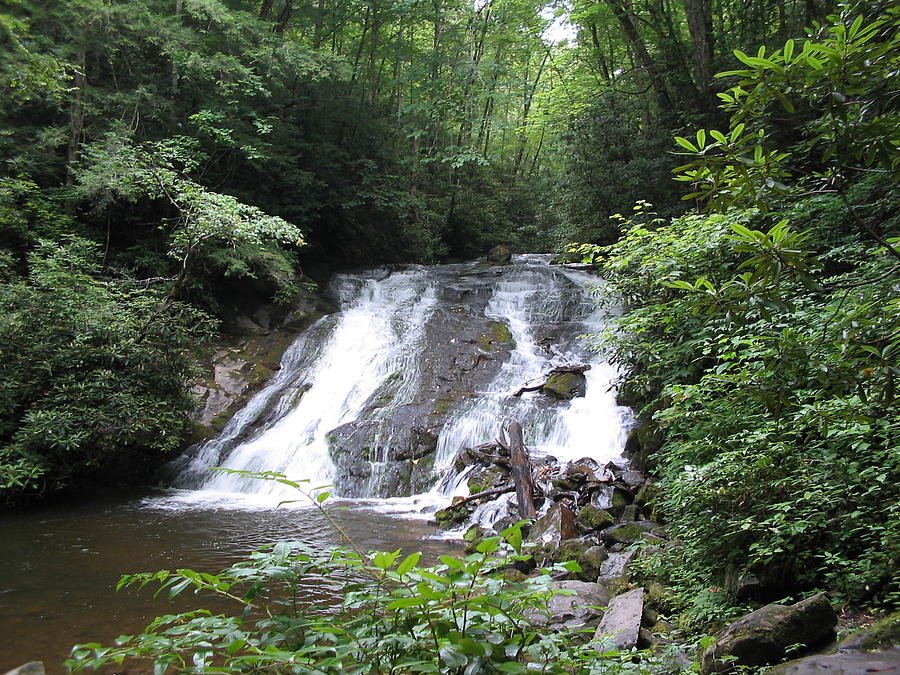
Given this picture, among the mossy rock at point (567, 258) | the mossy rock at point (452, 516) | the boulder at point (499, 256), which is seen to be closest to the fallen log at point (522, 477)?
the mossy rock at point (452, 516)

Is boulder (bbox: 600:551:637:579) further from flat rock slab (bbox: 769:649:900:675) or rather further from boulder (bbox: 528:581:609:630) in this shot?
flat rock slab (bbox: 769:649:900:675)

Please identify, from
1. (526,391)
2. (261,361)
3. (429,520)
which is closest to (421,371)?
(526,391)

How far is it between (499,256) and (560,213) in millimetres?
4262

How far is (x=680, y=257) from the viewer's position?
5992mm

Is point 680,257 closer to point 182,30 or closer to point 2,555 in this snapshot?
point 2,555

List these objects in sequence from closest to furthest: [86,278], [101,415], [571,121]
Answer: [101,415] < [86,278] < [571,121]

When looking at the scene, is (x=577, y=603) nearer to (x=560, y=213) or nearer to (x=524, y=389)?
(x=524, y=389)

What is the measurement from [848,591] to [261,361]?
12025mm

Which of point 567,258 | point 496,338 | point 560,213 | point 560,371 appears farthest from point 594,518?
point 567,258

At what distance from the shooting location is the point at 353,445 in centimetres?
1007

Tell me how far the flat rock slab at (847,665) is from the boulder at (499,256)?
18.7 meters

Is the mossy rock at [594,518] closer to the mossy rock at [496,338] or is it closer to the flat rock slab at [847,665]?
the flat rock slab at [847,665]

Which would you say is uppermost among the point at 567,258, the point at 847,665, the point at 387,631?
the point at 567,258

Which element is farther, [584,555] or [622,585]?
[584,555]
